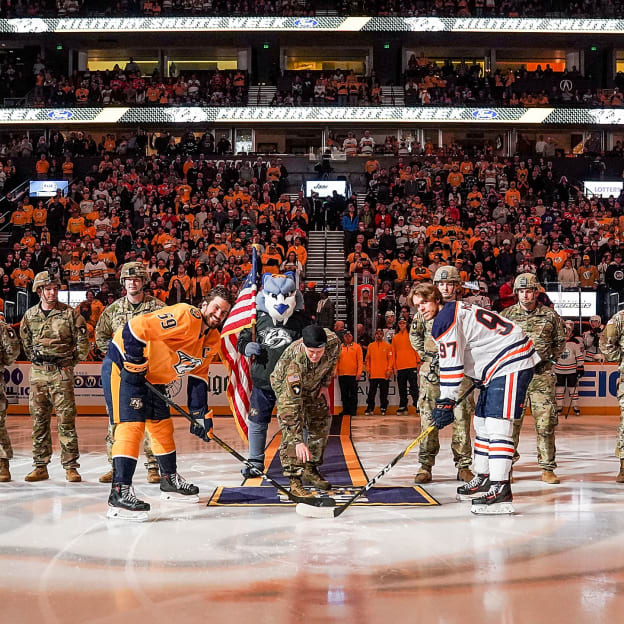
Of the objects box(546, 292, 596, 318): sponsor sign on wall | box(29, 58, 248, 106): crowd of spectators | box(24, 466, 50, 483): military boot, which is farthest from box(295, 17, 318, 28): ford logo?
box(24, 466, 50, 483): military boot

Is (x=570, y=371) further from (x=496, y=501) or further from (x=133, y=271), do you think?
(x=133, y=271)

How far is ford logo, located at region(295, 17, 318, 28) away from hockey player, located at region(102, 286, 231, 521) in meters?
30.9

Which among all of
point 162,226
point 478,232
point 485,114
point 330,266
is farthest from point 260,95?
point 478,232

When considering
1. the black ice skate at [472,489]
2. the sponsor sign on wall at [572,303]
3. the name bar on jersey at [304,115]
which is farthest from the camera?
the name bar on jersey at [304,115]

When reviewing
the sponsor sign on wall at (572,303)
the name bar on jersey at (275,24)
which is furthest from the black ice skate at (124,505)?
the name bar on jersey at (275,24)

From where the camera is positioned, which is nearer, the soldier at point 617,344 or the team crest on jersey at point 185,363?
the team crest on jersey at point 185,363

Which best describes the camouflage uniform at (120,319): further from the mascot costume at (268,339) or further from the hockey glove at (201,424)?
the hockey glove at (201,424)

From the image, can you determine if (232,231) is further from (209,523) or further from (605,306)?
(209,523)

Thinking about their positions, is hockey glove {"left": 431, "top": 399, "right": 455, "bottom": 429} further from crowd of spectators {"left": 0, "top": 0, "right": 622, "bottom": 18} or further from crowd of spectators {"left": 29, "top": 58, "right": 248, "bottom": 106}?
crowd of spectators {"left": 0, "top": 0, "right": 622, "bottom": 18}

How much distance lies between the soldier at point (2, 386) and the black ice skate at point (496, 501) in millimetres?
5118

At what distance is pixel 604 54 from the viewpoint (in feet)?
131

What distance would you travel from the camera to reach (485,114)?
36.0 meters

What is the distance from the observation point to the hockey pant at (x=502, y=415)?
761cm

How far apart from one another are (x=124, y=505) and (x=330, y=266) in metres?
16.0
